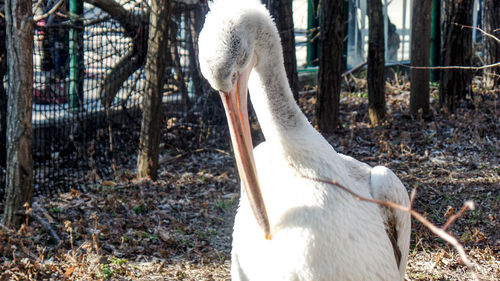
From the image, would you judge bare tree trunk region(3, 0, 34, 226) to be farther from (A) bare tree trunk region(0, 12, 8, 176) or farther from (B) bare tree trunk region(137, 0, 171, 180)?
(B) bare tree trunk region(137, 0, 171, 180)

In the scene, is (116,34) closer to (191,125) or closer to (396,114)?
(191,125)

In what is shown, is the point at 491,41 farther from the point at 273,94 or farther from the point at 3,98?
the point at 273,94

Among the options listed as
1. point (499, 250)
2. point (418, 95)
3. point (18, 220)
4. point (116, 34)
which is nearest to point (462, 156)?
point (418, 95)

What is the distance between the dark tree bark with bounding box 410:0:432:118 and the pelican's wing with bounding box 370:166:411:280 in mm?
4435

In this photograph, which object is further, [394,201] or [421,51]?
[421,51]

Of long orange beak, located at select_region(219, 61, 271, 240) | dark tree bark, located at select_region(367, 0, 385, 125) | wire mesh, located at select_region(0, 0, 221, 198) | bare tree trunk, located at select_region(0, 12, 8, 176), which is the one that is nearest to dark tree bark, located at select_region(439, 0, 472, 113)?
dark tree bark, located at select_region(367, 0, 385, 125)

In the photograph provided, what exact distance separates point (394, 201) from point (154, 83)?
3.21 meters

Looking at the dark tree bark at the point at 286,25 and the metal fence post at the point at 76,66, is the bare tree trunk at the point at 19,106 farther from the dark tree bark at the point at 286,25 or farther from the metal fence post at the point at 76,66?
the dark tree bark at the point at 286,25

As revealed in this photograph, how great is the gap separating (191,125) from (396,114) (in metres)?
2.89

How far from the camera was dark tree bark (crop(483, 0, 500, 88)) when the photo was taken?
8.78 meters

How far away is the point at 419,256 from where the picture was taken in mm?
4750

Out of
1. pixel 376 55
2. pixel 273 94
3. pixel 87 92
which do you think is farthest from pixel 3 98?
pixel 376 55

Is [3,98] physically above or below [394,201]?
above

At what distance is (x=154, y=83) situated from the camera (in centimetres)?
598
